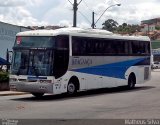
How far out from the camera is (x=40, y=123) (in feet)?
41.4

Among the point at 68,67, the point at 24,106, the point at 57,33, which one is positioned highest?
the point at 57,33

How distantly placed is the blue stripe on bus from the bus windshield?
2.24m

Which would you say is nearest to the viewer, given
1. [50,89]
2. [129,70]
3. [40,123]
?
[40,123]

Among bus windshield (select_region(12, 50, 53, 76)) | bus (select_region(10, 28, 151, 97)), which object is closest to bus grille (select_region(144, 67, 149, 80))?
bus (select_region(10, 28, 151, 97))

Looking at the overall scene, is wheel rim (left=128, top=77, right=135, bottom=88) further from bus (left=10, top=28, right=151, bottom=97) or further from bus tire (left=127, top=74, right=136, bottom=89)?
bus (left=10, top=28, right=151, bottom=97)

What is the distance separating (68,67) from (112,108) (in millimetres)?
5474

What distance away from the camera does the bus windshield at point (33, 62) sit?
822 inches

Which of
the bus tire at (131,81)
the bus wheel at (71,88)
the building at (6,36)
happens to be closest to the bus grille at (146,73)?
the bus tire at (131,81)

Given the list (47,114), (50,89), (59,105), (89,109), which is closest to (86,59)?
(50,89)

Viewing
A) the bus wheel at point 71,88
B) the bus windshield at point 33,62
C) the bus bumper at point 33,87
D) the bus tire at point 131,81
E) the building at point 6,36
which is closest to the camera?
the bus bumper at point 33,87

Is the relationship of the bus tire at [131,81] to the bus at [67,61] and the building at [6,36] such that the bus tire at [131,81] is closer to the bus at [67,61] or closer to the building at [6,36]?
the bus at [67,61]

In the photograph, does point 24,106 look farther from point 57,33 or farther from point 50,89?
point 57,33

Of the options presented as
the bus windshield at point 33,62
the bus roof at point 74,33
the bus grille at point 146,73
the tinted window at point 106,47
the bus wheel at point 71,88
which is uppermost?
the bus roof at point 74,33

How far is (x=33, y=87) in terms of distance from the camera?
2098 centimetres
